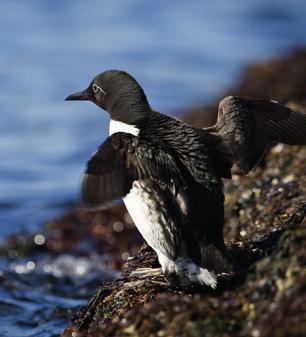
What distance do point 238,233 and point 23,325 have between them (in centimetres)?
226

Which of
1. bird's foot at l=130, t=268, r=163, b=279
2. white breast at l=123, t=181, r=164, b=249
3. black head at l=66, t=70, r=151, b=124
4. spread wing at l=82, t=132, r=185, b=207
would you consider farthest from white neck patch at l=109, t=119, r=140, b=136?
bird's foot at l=130, t=268, r=163, b=279

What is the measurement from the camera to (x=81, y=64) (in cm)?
2078

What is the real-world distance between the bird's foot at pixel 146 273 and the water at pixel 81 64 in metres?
3.69

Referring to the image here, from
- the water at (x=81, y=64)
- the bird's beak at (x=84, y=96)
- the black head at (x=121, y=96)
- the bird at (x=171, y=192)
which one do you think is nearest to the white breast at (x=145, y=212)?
the bird at (x=171, y=192)

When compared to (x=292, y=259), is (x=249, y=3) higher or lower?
higher

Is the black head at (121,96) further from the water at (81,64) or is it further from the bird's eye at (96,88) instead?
the water at (81,64)

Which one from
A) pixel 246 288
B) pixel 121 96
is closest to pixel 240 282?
pixel 246 288

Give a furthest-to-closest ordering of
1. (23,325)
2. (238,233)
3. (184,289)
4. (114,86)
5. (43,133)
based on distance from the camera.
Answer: (43,133) < (23,325) < (238,233) < (114,86) < (184,289)

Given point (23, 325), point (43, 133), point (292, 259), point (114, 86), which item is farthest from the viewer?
point (43, 133)

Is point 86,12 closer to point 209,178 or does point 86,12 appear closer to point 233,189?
point 233,189

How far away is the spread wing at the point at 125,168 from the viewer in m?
5.70

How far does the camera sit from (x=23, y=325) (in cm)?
846

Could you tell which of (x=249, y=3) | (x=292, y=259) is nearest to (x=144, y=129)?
(x=292, y=259)

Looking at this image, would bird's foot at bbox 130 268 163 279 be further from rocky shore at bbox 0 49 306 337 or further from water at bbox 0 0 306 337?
water at bbox 0 0 306 337
